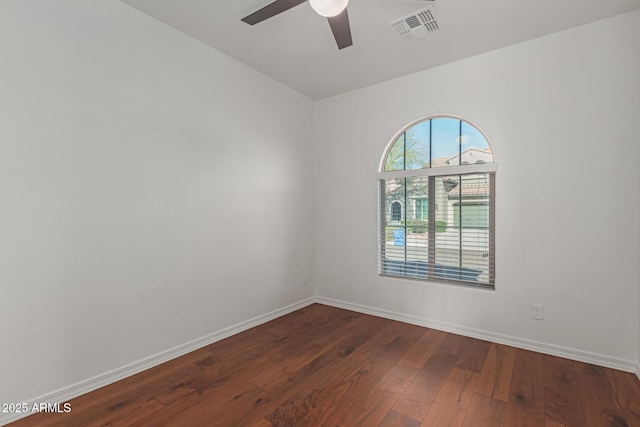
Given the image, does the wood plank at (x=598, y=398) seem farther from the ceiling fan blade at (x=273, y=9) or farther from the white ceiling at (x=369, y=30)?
the ceiling fan blade at (x=273, y=9)

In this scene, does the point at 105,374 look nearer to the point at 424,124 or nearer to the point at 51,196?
the point at 51,196

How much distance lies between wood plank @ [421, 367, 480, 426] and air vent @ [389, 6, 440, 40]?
2785mm

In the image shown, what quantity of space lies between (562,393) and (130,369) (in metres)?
3.10

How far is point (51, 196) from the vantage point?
6.26 feet

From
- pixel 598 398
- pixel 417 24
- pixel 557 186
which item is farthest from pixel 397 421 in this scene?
pixel 417 24

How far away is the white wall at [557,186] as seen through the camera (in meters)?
2.35

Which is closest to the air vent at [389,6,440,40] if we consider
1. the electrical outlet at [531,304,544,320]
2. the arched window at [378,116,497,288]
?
the arched window at [378,116,497,288]

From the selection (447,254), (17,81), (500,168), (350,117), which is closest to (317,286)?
(447,254)

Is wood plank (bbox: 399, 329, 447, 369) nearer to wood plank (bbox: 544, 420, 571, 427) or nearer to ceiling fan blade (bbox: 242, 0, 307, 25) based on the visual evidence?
wood plank (bbox: 544, 420, 571, 427)

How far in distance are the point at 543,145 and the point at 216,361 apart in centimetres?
339

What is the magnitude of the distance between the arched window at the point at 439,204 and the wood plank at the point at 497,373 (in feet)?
2.00

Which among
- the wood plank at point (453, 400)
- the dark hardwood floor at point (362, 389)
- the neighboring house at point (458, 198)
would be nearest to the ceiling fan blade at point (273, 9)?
the neighboring house at point (458, 198)

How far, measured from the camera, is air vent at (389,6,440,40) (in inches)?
91.4

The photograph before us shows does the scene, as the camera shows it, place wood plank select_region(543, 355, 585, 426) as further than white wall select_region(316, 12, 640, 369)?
No
